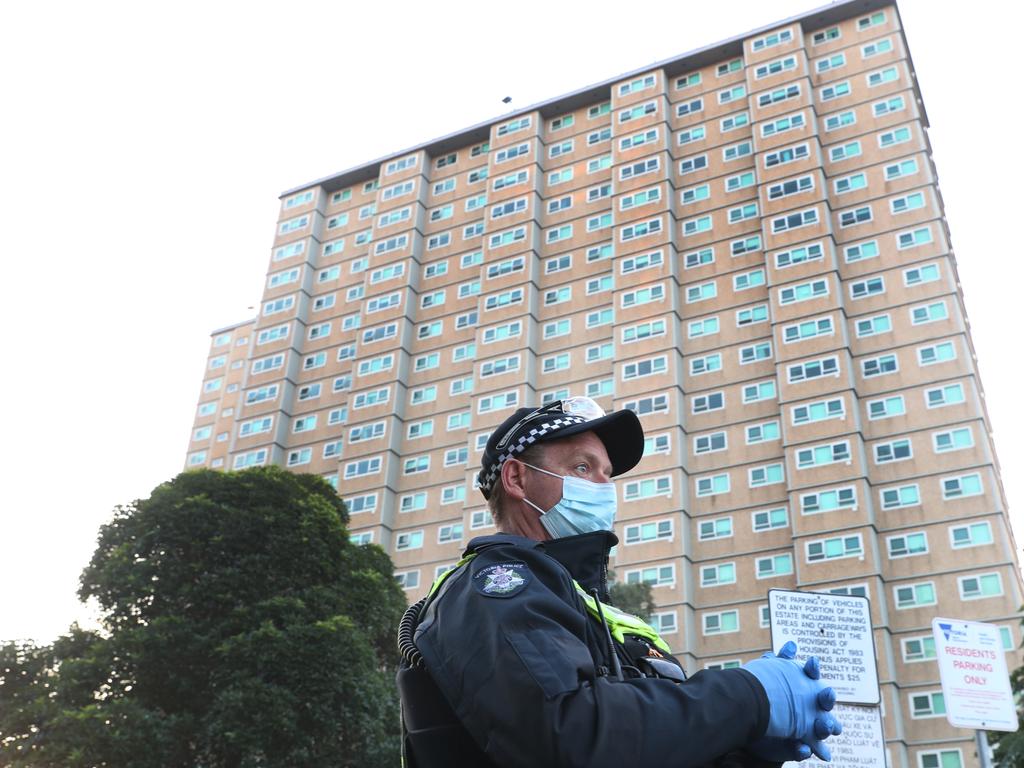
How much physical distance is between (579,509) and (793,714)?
1214 mm

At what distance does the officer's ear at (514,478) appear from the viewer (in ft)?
12.9

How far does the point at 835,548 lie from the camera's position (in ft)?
174

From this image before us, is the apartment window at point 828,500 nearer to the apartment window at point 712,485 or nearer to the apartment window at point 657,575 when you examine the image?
the apartment window at point 712,485

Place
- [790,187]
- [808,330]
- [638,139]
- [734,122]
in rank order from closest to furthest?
[808,330]
[790,187]
[734,122]
[638,139]

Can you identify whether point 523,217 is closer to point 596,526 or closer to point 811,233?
point 811,233

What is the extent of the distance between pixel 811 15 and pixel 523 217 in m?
24.0

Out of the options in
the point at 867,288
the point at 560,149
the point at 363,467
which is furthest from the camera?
the point at 560,149

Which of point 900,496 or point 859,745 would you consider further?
point 900,496

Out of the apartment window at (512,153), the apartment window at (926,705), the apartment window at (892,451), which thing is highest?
the apartment window at (512,153)

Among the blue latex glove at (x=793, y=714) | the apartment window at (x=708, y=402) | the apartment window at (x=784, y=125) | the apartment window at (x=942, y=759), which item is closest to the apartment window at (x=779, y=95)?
the apartment window at (x=784, y=125)

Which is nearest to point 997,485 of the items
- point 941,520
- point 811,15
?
point 941,520

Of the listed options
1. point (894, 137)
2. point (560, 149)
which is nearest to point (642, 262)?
point (560, 149)

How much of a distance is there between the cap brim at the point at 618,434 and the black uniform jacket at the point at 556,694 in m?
1.00

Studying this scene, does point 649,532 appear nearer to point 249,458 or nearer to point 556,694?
point 249,458
